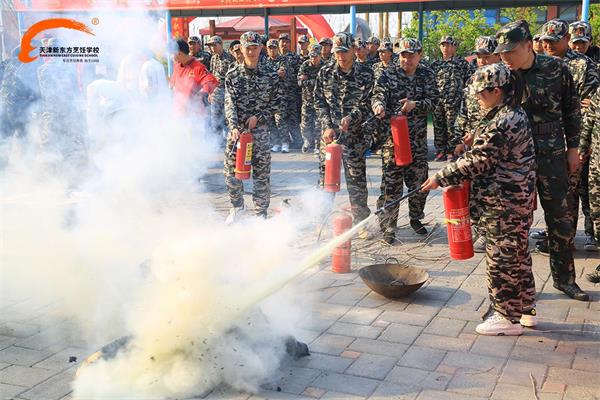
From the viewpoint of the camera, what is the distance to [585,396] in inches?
146

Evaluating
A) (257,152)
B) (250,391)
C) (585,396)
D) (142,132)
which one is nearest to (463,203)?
(585,396)

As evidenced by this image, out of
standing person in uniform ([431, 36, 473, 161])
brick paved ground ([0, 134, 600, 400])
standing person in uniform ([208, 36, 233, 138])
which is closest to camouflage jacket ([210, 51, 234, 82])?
standing person in uniform ([208, 36, 233, 138])

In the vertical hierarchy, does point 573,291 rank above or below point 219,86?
below

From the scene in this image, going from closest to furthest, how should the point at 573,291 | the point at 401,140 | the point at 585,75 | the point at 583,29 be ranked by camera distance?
the point at 573,291 → the point at 585,75 → the point at 401,140 → the point at 583,29

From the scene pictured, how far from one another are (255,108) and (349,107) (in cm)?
125

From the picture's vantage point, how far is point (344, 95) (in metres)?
7.27

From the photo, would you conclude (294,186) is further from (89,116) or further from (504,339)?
(504,339)

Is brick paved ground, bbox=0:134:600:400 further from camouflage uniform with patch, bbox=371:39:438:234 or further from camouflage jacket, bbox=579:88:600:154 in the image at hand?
camouflage uniform with patch, bbox=371:39:438:234

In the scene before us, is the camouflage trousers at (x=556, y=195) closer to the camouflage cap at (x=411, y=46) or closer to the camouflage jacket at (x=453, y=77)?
the camouflage cap at (x=411, y=46)

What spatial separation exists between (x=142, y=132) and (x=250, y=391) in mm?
5265

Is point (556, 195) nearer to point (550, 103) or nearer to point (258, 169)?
point (550, 103)

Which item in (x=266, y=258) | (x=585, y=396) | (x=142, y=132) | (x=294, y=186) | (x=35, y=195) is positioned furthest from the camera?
(x=294, y=186)

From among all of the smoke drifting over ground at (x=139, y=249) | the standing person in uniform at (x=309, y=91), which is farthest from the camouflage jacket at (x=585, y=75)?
the standing person in uniform at (x=309, y=91)

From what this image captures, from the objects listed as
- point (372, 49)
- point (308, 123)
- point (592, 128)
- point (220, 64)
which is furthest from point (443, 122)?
point (592, 128)
